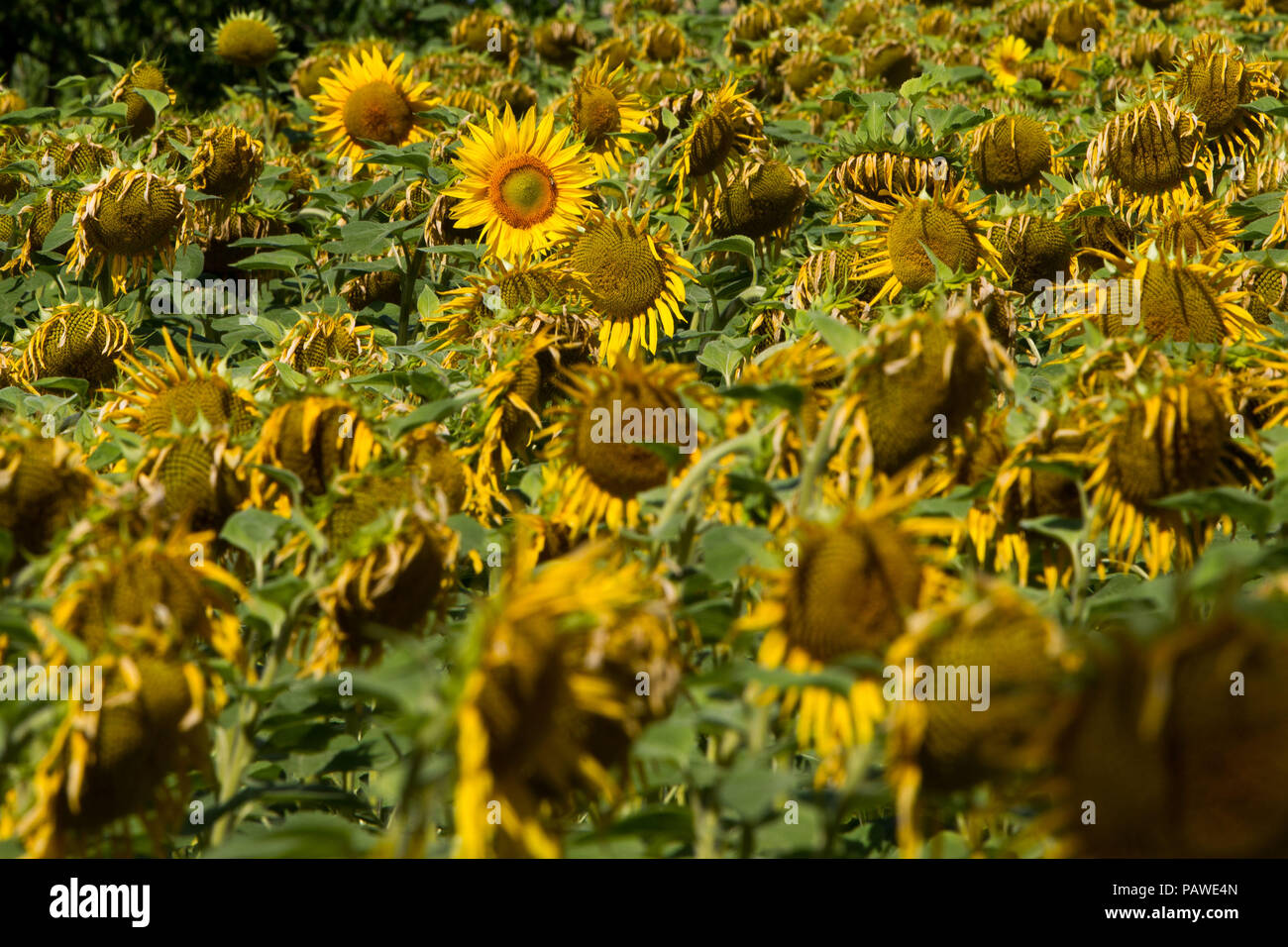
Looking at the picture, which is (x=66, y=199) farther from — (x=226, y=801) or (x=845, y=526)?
(x=845, y=526)

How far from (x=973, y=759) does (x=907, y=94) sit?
3310 mm

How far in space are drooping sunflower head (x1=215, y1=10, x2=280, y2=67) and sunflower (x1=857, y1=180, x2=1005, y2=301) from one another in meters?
3.68

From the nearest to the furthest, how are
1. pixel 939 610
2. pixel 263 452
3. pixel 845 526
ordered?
pixel 939 610, pixel 845 526, pixel 263 452

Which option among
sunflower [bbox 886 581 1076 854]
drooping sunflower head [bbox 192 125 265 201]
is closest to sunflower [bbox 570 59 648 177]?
drooping sunflower head [bbox 192 125 265 201]

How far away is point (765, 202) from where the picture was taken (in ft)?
13.0

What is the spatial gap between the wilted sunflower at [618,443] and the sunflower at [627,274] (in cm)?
132

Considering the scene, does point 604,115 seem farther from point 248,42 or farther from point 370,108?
point 248,42

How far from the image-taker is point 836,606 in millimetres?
1562

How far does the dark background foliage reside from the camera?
11453 mm

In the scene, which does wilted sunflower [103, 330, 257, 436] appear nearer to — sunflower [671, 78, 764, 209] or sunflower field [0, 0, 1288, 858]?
sunflower field [0, 0, 1288, 858]

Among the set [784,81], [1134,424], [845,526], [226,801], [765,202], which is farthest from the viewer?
[784,81]

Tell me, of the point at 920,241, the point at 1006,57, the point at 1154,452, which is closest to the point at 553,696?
the point at 1154,452

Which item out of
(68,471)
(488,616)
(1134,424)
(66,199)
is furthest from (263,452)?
(66,199)

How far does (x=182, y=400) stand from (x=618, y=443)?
758 mm
